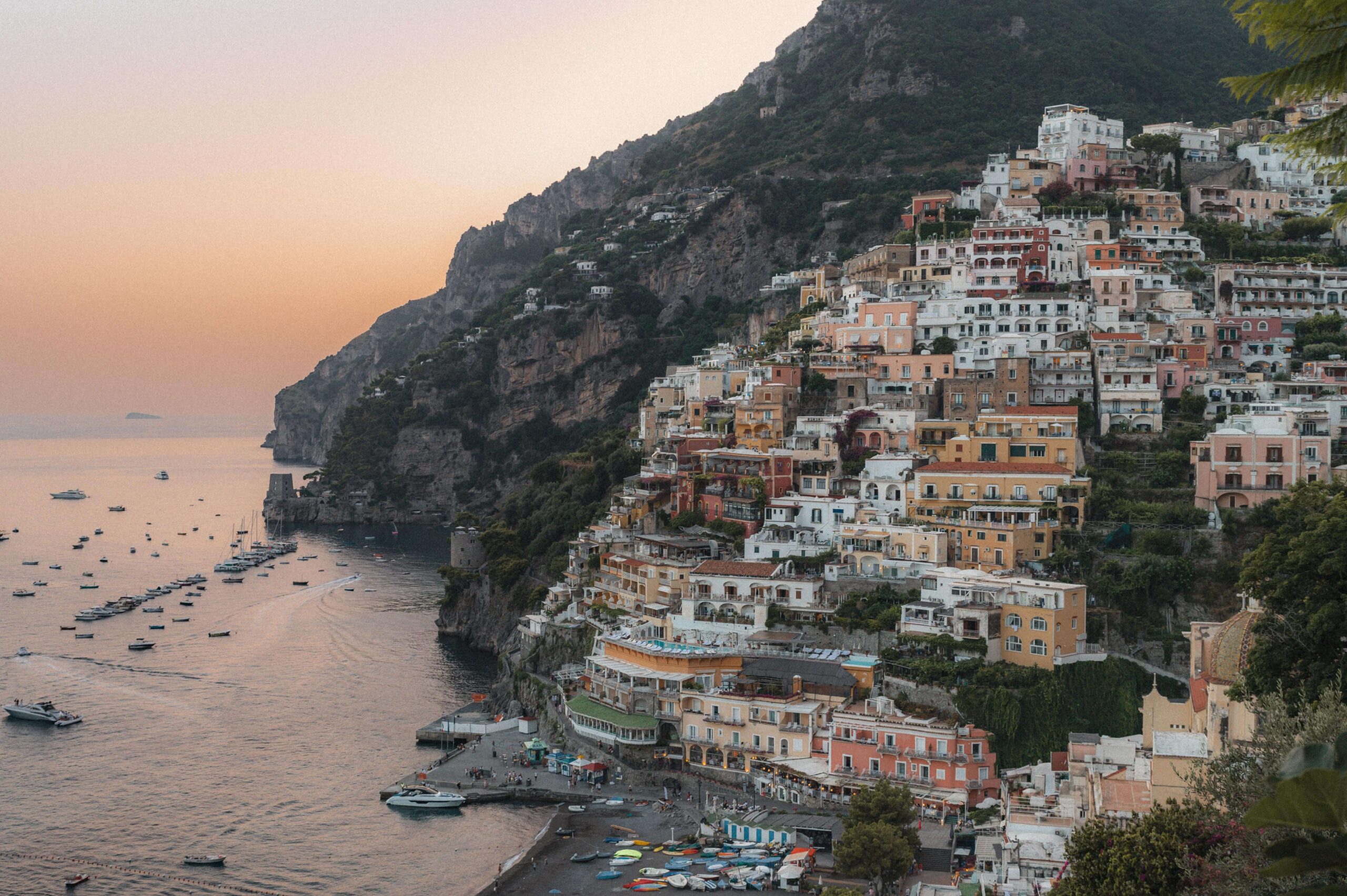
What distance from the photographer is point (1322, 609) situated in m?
22.5

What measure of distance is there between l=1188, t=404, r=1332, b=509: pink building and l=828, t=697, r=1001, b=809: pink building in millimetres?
15254

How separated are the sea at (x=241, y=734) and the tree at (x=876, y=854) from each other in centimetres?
1181

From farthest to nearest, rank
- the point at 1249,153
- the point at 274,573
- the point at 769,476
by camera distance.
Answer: the point at 274,573 < the point at 1249,153 < the point at 769,476

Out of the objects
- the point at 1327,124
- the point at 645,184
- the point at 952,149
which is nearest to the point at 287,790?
the point at 1327,124

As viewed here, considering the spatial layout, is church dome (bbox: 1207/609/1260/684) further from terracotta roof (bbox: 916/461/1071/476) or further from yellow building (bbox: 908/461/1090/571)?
terracotta roof (bbox: 916/461/1071/476)

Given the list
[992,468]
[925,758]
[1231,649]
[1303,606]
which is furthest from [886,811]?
[992,468]

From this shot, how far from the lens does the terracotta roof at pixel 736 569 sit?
50312 millimetres

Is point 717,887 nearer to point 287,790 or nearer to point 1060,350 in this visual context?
point 287,790

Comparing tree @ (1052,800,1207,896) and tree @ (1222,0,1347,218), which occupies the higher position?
tree @ (1222,0,1347,218)

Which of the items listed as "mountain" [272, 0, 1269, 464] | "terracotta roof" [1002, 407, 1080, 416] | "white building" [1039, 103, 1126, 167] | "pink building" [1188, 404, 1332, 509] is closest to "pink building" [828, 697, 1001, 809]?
"pink building" [1188, 404, 1332, 509]

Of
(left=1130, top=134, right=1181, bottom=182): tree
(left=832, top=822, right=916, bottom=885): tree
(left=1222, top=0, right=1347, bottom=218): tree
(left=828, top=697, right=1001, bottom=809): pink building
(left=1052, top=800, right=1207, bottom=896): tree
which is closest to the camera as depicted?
(left=1222, top=0, right=1347, bottom=218): tree

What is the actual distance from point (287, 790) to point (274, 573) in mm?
53824

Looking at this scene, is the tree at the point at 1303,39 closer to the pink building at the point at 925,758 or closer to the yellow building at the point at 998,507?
the pink building at the point at 925,758

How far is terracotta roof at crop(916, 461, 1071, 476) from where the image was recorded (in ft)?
165
